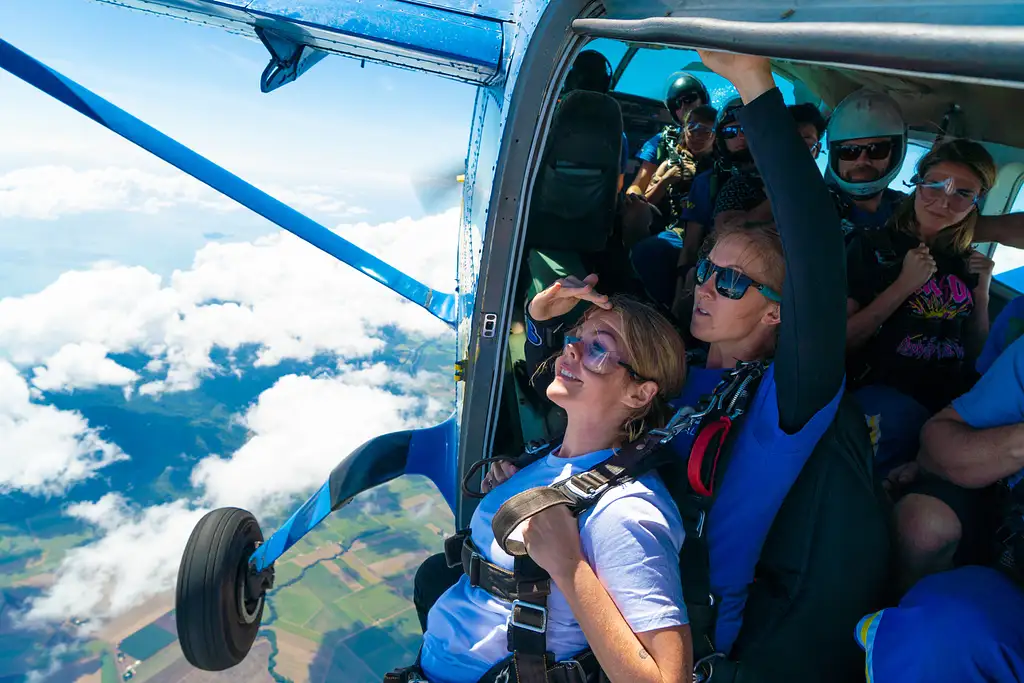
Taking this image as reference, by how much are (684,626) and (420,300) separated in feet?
11.5

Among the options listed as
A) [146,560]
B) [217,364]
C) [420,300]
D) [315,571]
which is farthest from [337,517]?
[420,300]

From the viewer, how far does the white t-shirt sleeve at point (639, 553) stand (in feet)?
3.60

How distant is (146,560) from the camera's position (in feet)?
318

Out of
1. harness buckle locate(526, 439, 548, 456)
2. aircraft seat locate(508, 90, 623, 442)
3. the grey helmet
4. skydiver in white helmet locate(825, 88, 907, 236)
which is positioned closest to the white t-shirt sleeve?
harness buckle locate(526, 439, 548, 456)

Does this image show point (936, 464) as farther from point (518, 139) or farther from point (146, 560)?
point (146, 560)

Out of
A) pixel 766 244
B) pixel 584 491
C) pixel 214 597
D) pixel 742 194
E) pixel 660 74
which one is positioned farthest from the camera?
pixel 660 74

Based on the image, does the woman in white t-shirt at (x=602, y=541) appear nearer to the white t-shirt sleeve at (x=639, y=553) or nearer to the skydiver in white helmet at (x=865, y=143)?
the white t-shirt sleeve at (x=639, y=553)

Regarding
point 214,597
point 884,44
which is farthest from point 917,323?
point 214,597

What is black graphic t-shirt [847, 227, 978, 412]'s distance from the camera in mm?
1781

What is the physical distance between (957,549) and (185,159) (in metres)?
4.01

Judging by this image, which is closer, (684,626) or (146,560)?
(684,626)

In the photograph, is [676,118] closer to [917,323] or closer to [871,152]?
[871,152]

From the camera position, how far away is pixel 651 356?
146cm

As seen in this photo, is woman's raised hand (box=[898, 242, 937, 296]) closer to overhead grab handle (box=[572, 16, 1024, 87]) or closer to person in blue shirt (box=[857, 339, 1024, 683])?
person in blue shirt (box=[857, 339, 1024, 683])
